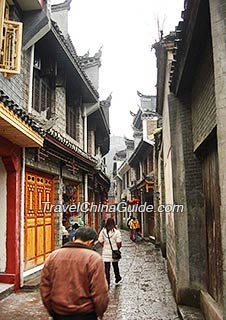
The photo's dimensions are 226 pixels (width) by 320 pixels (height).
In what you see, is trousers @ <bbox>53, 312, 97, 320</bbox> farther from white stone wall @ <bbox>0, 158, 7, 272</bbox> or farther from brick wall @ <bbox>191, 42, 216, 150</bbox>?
white stone wall @ <bbox>0, 158, 7, 272</bbox>

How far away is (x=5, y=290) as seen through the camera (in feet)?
23.1

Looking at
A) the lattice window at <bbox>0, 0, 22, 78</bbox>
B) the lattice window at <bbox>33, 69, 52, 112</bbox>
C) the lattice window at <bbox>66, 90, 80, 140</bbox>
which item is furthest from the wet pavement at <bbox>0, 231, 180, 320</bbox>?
the lattice window at <bbox>66, 90, 80, 140</bbox>

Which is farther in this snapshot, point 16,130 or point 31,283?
point 31,283

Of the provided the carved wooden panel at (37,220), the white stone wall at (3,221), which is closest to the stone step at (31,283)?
the carved wooden panel at (37,220)

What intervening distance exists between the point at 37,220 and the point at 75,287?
20.9 ft

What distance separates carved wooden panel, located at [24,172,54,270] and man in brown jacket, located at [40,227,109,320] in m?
5.38

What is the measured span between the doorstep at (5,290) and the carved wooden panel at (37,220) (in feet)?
3.65

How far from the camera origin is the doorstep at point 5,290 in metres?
6.91

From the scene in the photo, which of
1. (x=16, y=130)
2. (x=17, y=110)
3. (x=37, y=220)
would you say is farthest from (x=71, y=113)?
(x=17, y=110)

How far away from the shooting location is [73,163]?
11242 millimetres

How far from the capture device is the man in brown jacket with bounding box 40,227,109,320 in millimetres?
3244

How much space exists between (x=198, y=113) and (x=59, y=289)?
393 centimetres

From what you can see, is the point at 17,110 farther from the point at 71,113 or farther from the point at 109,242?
the point at 71,113

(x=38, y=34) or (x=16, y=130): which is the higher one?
(x=38, y=34)
